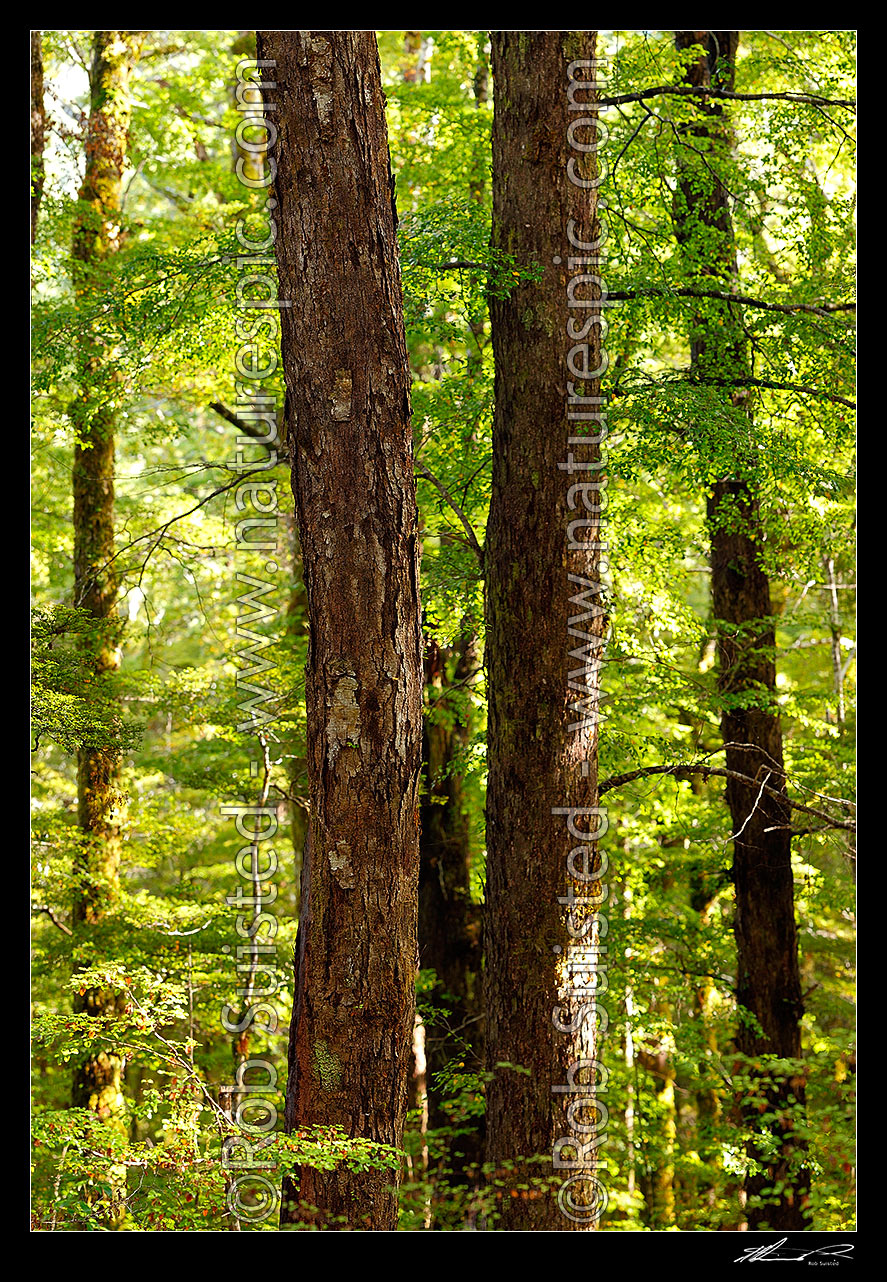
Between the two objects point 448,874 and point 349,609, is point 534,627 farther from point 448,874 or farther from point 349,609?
point 448,874

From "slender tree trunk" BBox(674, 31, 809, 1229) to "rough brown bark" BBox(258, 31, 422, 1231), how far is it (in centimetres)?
307

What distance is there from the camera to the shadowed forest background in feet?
11.4

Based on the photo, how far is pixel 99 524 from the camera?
836 centimetres

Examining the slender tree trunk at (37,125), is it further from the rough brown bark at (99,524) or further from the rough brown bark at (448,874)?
the rough brown bark at (448,874)

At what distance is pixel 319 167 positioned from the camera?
3490mm

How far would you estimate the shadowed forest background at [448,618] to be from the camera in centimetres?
349

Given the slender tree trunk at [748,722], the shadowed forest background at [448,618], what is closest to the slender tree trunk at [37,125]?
the shadowed forest background at [448,618]

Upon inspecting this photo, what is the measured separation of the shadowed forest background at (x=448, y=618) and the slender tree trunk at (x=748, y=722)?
31 millimetres

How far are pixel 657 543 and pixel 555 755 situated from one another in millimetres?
2530

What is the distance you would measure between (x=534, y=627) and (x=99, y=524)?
15.8 feet
